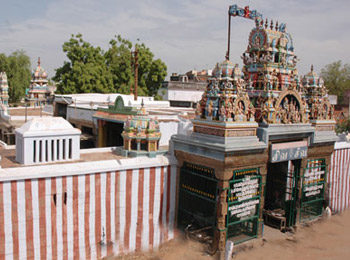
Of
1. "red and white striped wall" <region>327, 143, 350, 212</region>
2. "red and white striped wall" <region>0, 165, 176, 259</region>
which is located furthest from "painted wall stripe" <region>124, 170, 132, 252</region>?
"red and white striped wall" <region>327, 143, 350, 212</region>

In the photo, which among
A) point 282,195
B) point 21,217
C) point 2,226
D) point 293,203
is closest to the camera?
point 2,226

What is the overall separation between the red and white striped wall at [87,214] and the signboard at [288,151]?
3.71m

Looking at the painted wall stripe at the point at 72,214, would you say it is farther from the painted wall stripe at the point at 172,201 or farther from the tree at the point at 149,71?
the tree at the point at 149,71

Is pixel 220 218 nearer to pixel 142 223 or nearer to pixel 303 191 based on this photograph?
pixel 142 223

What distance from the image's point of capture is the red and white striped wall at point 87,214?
10.3m

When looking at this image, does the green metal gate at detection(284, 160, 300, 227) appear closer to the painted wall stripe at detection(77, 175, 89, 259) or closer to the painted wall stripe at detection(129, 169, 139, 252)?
the painted wall stripe at detection(129, 169, 139, 252)

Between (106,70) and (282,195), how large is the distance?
29.3 meters

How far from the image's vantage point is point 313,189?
15.6 metres

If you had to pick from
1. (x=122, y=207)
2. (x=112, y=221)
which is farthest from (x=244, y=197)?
(x=112, y=221)

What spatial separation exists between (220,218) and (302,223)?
204 inches

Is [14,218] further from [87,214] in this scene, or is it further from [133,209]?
[133,209]

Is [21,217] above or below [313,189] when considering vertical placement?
above

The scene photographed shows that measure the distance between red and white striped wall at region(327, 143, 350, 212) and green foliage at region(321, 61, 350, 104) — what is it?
3554cm

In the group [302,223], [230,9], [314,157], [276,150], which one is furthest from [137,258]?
[230,9]
